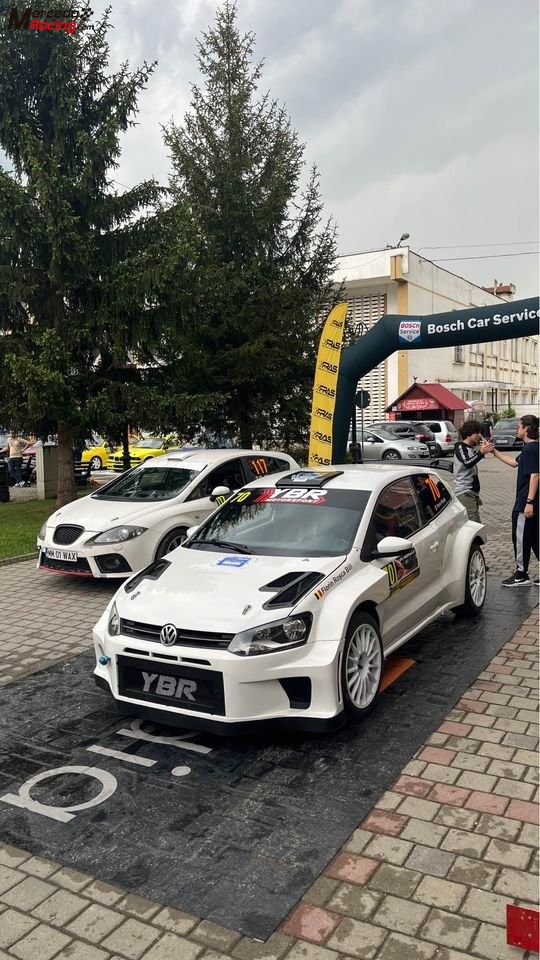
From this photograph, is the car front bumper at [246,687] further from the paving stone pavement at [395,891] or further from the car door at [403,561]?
the car door at [403,561]

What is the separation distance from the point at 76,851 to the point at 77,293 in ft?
41.2

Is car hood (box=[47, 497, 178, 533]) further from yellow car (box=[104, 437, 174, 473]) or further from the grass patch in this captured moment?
yellow car (box=[104, 437, 174, 473])

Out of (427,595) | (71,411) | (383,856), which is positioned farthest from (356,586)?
(71,411)

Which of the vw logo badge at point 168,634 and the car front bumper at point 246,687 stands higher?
the vw logo badge at point 168,634

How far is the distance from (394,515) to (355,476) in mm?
495

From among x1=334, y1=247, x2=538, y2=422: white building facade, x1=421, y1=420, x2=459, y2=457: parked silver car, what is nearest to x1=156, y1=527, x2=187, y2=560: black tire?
x1=421, y1=420, x2=459, y2=457: parked silver car

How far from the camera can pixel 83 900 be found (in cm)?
300

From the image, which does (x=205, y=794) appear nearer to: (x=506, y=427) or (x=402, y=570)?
(x=402, y=570)

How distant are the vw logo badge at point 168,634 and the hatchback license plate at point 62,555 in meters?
4.24

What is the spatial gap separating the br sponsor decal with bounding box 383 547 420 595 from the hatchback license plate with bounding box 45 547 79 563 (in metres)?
4.18

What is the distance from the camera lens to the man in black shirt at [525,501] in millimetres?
7770

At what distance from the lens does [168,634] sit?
4.22 meters

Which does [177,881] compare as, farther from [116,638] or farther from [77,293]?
[77,293]

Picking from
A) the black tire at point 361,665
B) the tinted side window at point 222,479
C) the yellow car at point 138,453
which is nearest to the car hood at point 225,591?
the black tire at point 361,665
